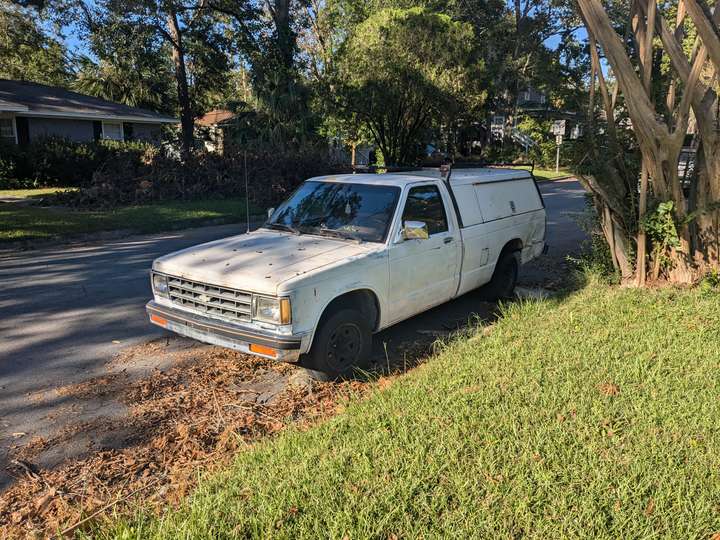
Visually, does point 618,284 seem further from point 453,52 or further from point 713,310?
point 453,52

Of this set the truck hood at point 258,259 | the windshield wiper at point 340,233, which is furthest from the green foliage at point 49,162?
the windshield wiper at point 340,233

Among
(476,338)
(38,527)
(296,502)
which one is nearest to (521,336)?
(476,338)

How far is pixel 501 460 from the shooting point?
3322mm

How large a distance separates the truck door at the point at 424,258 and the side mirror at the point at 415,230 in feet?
0.29

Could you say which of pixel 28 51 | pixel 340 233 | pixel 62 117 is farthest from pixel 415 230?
pixel 28 51

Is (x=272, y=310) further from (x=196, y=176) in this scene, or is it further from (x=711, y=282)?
(x=196, y=176)

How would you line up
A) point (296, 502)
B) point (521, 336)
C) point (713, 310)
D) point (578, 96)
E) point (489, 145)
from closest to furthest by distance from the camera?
point (296, 502)
point (521, 336)
point (713, 310)
point (578, 96)
point (489, 145)

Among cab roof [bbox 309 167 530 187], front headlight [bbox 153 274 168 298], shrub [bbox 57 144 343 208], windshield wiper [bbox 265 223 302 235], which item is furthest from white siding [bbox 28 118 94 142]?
front headlight [bbox 153 274 168 298]

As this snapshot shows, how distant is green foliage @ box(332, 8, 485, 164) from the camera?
2125 centimetres

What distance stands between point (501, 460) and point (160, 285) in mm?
3345

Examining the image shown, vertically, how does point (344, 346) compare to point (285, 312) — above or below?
below

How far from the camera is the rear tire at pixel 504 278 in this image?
24.0 feet

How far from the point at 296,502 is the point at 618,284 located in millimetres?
5883

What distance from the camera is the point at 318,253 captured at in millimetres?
4895
